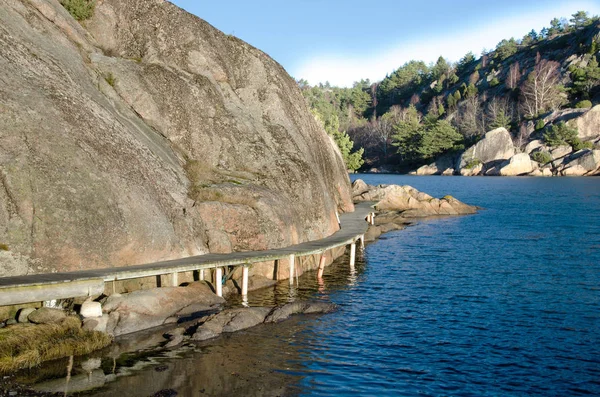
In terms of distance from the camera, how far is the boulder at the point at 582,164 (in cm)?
13725

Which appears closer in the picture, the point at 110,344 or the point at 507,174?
the point at 110,344

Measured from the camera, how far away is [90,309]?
21.5m

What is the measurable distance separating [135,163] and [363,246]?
2580 cm

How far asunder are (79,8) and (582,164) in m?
133

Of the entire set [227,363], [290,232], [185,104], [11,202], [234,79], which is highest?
[234,79]

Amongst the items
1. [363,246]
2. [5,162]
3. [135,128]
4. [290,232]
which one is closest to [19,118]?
[5,162]

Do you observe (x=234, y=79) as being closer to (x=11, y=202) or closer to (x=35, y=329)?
(x=11, y=202)

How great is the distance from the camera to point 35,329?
1948 cm

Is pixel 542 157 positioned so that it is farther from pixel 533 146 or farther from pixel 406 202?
pixel 406 202

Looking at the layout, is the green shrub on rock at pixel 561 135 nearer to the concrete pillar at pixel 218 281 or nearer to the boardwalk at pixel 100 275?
the boardwalk at pixel 100 275

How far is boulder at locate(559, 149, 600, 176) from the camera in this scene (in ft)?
450

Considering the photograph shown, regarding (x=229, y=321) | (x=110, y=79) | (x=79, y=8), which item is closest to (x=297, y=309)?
(x=229, y=321)

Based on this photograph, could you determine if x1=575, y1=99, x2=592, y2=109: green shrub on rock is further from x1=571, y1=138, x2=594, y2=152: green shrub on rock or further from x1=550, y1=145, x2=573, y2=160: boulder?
x1=550, y1=145, x2=573, y2=160: boulder

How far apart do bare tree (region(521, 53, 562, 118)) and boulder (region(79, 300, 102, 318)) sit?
166m
